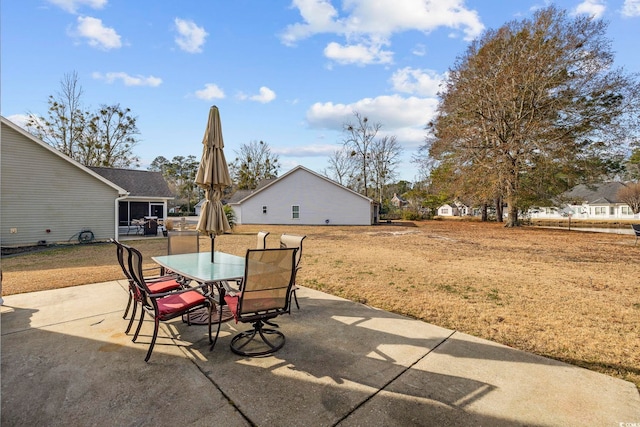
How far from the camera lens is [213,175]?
14.7ft

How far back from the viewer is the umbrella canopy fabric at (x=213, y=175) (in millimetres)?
4473

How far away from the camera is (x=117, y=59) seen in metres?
10.3

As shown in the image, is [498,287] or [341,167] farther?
[341,167]

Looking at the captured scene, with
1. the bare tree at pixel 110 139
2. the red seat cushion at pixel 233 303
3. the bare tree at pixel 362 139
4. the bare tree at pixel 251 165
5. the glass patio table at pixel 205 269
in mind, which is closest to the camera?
the red seat cushion at pixel 233 303

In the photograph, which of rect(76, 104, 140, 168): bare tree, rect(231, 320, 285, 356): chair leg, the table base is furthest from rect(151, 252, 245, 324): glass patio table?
rect(76, 104, 140, 168): bare tree

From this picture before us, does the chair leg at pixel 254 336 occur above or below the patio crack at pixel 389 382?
above

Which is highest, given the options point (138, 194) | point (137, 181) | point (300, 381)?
point (137, 181)

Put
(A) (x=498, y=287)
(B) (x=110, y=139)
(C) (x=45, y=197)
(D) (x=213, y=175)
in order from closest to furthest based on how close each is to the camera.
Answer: (D) (x=213, y=175)
(A) (x=498, y=287)
(C) (x=45, y=197)
(B) (x=110, y=139)

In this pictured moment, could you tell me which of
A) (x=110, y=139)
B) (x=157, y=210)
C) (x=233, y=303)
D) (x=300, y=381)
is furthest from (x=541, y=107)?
(x=110, y=139)

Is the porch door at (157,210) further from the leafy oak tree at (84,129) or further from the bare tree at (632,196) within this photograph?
the bare tree at (632,196)

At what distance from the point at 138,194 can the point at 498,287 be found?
841 inches

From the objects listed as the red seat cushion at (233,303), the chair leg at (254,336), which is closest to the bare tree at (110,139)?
the red seat cushion at (233,303)

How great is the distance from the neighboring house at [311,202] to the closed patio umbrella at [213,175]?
24770 mm

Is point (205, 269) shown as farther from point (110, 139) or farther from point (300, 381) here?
point (110, 139)
